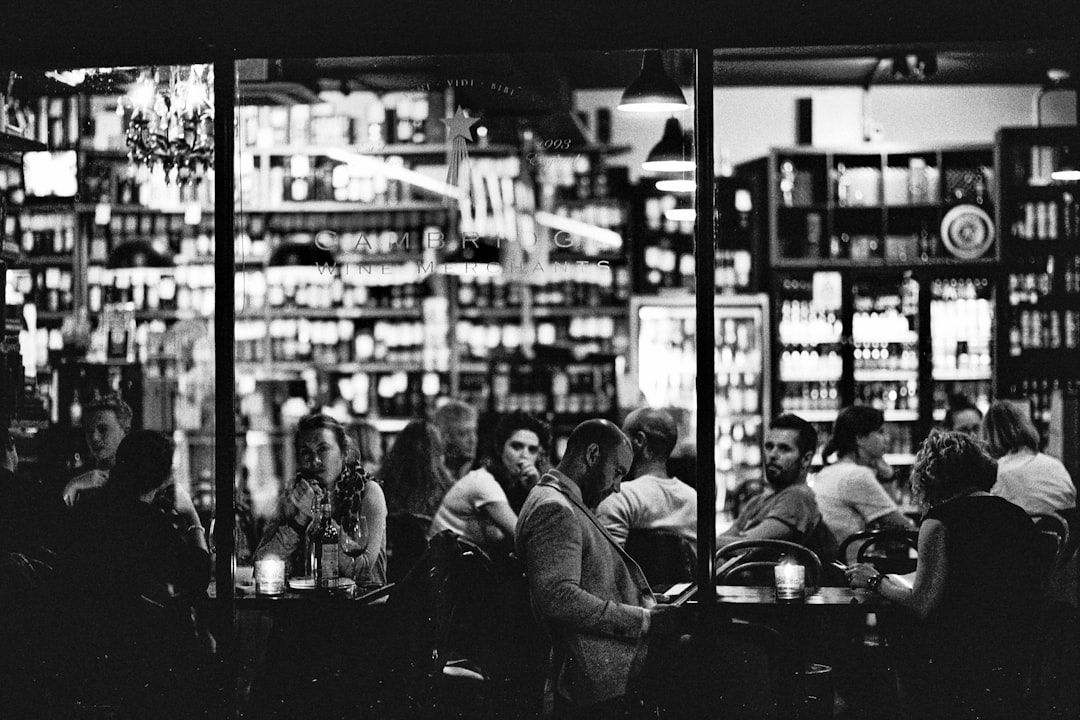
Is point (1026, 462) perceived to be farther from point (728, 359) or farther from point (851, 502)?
point (728, 359)

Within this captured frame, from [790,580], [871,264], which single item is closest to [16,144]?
[790,580]

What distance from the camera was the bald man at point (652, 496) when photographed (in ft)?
16.9

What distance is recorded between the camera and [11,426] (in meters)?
5.20

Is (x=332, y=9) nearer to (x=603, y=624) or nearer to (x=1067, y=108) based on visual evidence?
(x=603, y=624)

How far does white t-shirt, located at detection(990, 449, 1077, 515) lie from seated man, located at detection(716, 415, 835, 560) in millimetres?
873

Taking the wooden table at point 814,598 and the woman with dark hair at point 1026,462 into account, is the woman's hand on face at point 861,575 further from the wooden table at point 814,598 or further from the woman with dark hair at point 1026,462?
the woman with dark hair at point 1026,462

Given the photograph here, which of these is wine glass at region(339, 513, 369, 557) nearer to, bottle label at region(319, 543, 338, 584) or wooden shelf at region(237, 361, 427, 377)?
bottle label at region(319, 543, 338, 584)

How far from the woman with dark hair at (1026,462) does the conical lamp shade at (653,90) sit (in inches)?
83.2

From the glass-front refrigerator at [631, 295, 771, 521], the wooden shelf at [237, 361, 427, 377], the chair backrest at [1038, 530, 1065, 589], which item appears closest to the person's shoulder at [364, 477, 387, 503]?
the chair backrest at [1038, 530, 1065, 589]

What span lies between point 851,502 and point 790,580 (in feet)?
5.64

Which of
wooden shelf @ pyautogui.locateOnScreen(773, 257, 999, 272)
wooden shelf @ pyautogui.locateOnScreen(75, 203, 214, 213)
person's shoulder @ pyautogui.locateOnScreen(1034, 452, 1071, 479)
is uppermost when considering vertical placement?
wooden shelf @ pyautogui.locateOnScreen(75, 203, 214, 213)

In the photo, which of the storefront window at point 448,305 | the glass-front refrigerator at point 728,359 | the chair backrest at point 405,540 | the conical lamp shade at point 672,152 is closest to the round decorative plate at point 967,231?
the glass-front refrigerator at point 728,359

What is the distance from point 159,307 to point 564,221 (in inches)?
109

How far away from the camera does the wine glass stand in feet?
16.3
